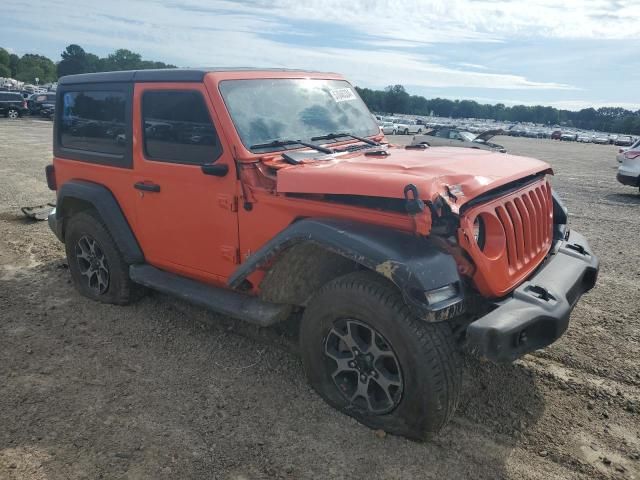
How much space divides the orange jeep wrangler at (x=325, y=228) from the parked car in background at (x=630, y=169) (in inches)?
368

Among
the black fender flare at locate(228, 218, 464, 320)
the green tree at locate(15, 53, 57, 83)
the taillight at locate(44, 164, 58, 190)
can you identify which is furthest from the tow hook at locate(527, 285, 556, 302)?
the green tree at locate(15, 53, 57, 83)

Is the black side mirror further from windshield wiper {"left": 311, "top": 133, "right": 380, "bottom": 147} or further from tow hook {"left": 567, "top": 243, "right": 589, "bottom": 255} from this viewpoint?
tow hook {"left": 567, "top": 243, "right": 589, "bottom": 255}

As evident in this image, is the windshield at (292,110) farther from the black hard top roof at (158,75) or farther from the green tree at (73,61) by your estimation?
the green tree at (73,61)

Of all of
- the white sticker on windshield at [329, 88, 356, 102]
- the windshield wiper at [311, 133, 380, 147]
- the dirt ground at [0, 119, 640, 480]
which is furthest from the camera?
the white sticker on windshield at [329, 88, 356, 102]

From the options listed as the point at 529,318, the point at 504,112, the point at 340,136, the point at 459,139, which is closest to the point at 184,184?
the point at 340,136

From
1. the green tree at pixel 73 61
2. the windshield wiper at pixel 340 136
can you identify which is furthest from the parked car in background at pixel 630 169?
the green tree at pixel 73 61

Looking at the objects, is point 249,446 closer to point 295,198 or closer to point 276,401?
point 276,401

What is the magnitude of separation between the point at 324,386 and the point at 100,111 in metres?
3.01

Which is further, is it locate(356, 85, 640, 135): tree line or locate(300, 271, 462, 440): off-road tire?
locate(356, 85, 640, 135): tree line

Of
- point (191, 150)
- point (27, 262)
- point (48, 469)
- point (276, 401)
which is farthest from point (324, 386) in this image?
point (27, 262)

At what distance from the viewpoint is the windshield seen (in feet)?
11.9

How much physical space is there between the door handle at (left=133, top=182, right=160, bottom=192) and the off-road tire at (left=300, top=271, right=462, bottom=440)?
1.68 m

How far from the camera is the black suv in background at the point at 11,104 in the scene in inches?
1242

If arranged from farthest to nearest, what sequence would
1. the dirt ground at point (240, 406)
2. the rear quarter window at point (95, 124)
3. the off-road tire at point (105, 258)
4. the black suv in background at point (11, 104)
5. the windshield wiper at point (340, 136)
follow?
the black suv in background at point (11, 104) < the off-road tire at point (105, 258) < the rear quarter window at point (95, 124) < the windshield wiper at point (340, 136) < the dirt ground at point (240, 406)
